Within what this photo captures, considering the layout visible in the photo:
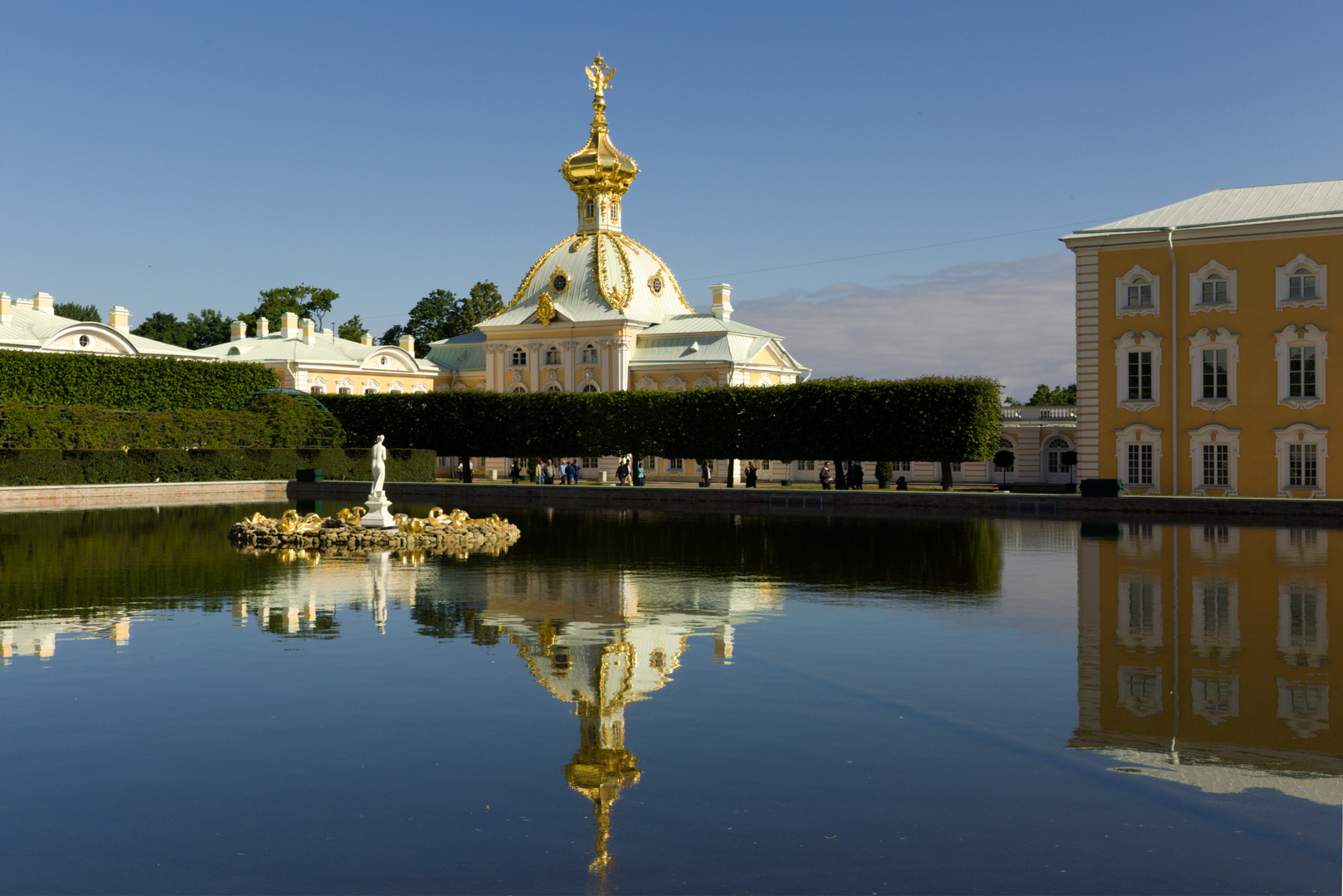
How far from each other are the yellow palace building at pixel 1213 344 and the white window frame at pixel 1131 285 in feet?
0.13

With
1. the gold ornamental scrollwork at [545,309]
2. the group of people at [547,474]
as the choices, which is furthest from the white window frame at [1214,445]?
the gold ornamental scrollwork at [545,309]

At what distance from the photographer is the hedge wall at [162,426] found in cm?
4200

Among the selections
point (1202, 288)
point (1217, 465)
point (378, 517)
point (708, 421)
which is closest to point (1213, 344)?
point (1202, 288)

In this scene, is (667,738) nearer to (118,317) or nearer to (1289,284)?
(1289,284)

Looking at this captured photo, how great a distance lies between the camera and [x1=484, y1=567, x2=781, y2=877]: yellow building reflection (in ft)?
24.3

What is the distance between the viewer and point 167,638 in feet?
39.7

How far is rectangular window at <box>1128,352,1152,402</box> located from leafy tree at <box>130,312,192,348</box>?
7782 centimetres

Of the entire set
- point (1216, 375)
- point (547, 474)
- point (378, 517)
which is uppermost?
point (1216, 375)

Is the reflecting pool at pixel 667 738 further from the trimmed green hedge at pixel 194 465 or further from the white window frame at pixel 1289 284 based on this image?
the trimmed green hedge at pixel 194 465

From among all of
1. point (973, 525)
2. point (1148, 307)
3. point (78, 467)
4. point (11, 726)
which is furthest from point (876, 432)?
point (11, 726)

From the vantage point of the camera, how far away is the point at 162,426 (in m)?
46.4

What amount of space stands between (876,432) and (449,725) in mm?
38675

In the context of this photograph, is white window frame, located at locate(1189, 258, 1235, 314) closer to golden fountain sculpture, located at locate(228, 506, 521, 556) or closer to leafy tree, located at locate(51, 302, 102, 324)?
golden fountain sculpture, located at locate(228, 506, 521, 556)

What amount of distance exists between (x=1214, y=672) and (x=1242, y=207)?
115 feet
